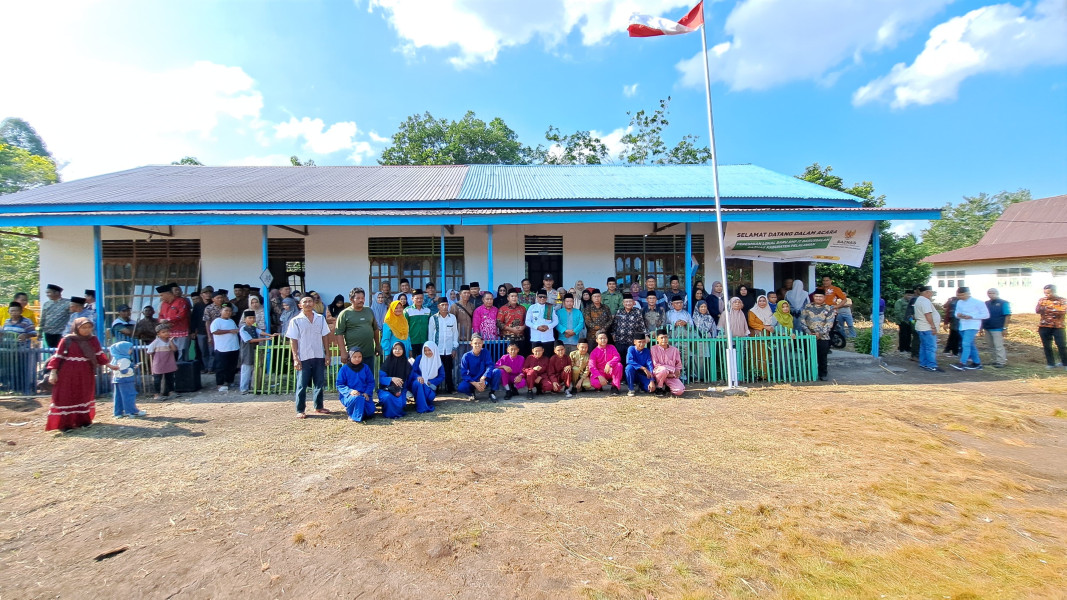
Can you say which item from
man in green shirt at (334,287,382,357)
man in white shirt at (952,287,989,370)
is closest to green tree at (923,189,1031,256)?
man in white shirt at (952,287,989,370)

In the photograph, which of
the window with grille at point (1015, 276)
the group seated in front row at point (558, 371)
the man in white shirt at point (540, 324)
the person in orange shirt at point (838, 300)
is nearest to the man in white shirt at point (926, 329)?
the person in orange shirt at point (838, 300)

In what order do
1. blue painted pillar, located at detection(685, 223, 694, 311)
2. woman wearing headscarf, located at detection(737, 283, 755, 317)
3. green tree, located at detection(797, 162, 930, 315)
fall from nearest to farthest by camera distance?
woman wearing headscarf, located at detection(737, 283, 755, 317)
blue painted pillar, located at detection(685, 223, 694, 311)
green tree, located at detection(797, 162, 930, 315)

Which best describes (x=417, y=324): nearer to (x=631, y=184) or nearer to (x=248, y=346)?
(x=248, y=346)

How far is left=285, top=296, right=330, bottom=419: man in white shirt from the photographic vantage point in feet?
17.9

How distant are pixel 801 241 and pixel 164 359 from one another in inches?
433

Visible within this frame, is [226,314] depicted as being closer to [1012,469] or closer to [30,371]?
[30,371]

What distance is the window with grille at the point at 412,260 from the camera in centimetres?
978

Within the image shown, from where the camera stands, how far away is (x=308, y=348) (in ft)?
18.1

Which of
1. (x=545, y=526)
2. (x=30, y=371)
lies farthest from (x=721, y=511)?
(x=30, y=371)

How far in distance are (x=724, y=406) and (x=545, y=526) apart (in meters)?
3.75

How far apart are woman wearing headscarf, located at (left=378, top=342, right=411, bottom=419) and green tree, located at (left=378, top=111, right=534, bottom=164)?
25244 millimetres

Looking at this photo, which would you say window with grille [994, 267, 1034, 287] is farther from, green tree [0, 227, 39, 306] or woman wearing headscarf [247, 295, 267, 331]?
green tree [0, 227, 39, 306]

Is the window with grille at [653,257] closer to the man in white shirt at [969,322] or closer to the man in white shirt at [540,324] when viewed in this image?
the man in white shirt at [540,324]

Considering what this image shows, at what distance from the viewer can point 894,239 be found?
1569cm
